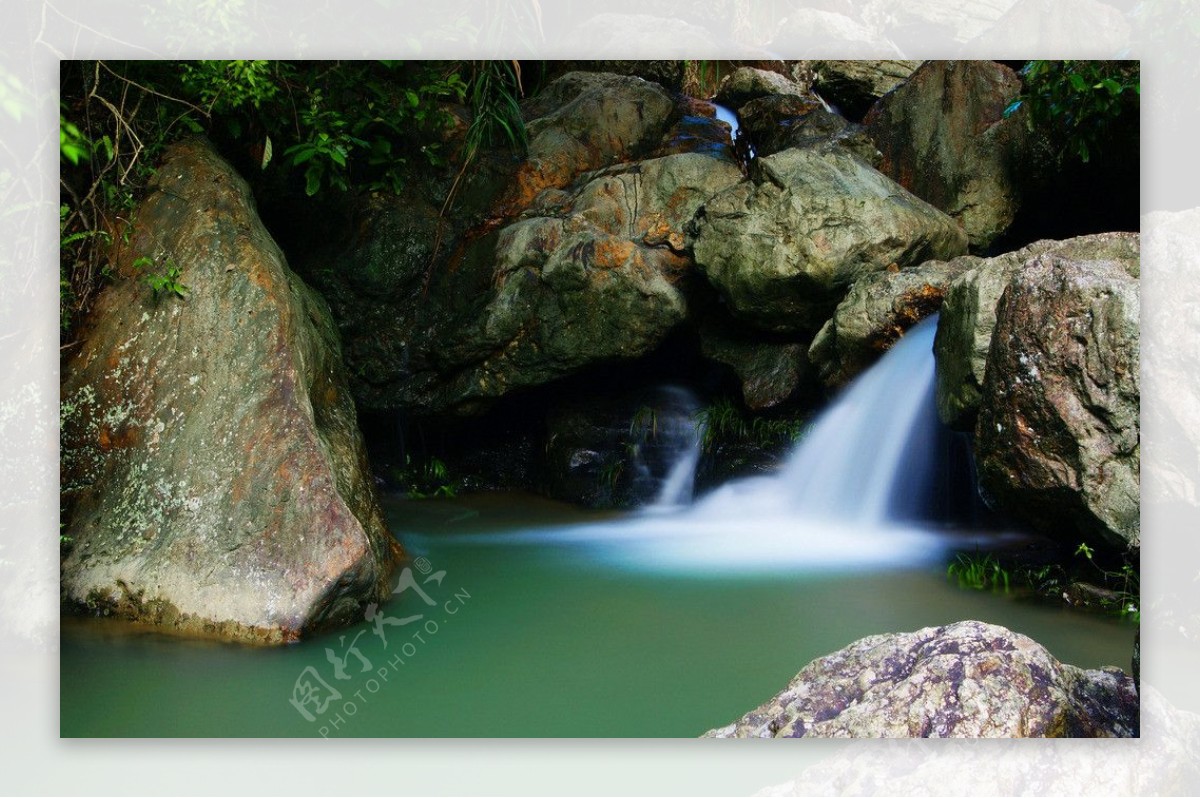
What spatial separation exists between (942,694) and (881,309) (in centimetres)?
328

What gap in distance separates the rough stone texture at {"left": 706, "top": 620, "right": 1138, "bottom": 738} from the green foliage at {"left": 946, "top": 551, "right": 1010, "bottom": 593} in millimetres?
1749

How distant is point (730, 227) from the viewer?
606 cm

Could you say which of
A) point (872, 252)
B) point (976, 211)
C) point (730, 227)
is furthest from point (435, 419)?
point (976, 211)

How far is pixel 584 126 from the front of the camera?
7.29 m

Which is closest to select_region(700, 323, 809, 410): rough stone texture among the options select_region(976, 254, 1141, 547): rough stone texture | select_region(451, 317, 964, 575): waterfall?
select_region(451, 317, 964, 575): waterfall

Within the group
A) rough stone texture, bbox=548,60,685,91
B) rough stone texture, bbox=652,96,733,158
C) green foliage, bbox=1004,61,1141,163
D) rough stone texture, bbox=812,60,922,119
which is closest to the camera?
green foliage, bbox=1004,61,1141,163

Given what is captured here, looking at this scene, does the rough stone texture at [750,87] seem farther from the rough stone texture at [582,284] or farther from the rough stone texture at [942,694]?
the rough stone texture at [942,694]

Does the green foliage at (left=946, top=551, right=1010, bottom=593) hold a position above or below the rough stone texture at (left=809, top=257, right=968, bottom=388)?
below

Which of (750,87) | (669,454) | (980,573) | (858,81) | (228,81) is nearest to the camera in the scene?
(980,573)

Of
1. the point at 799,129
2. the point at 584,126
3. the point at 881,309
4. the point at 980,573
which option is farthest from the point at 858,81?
the point at 980,573

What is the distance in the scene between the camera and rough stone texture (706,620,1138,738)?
8.09ft

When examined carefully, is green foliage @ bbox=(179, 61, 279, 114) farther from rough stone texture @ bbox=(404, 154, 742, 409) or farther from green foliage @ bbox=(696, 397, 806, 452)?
green foliage @ bbox=(696, 397, 806, 452)

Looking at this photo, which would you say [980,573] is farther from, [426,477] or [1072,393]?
[426,477]

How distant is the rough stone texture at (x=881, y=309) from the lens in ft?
17.7
